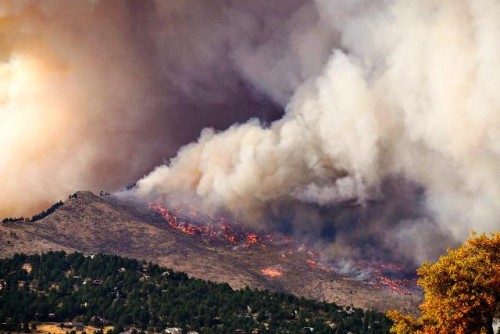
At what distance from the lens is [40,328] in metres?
198

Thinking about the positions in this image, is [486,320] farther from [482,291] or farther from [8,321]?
[8,321]

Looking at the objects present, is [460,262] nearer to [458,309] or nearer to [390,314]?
[458,309]

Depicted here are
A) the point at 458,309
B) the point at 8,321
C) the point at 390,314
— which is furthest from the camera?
the point at 8,321

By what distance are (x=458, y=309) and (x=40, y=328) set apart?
6452 inches

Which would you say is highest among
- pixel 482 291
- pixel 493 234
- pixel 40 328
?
pixel 493 234

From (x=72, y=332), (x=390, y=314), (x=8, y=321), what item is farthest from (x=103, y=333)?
(x=390, y=314)

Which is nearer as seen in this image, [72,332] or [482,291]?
[482,291]

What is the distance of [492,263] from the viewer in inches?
2862

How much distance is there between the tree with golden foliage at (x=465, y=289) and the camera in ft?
231

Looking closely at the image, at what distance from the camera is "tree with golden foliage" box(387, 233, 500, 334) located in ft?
231

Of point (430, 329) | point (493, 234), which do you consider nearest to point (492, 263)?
point (493, 234)

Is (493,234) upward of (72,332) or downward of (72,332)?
upward

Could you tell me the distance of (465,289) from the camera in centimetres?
7106

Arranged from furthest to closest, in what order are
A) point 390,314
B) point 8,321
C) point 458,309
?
1. point 8,321
2. point 390,314
3. point 458,309
